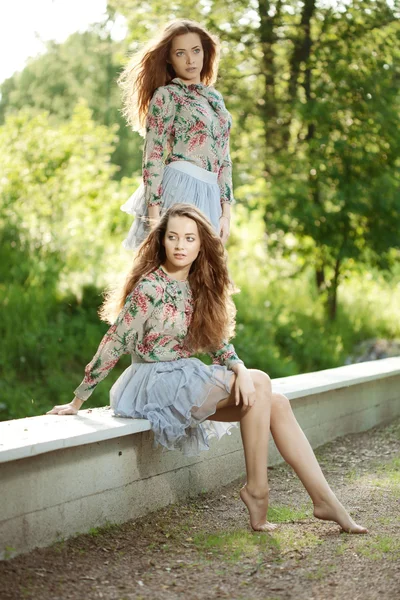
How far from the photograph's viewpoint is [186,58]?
4.22 meters

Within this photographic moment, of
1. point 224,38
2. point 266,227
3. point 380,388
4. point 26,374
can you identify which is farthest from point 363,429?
point 224,38

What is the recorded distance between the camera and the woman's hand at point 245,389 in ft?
11.3

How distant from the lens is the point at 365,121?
995 centimetres

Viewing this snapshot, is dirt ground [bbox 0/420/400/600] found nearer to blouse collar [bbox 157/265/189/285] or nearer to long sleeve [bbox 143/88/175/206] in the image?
blouse collar [bbox 157/265/189/285]

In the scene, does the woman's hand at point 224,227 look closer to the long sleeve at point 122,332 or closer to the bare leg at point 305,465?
the long sleeve at point 122,332

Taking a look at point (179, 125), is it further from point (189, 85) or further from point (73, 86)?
point (73, 86)

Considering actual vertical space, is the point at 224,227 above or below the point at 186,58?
below

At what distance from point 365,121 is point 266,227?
5.22 ft

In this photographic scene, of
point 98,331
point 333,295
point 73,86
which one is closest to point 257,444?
point 98,331

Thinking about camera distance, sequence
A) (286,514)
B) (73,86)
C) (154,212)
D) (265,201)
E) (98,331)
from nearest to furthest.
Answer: (286,514), (154,212), (98,331), (265,201), (73,86)

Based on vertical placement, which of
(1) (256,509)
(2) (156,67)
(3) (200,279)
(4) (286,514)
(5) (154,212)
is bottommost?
(4) (286,514)

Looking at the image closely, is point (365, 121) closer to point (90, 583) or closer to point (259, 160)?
point (259, 160)

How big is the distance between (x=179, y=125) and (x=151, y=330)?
1113 mm

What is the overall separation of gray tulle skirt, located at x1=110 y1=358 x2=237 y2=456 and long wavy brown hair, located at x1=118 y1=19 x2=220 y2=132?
4.49ft
